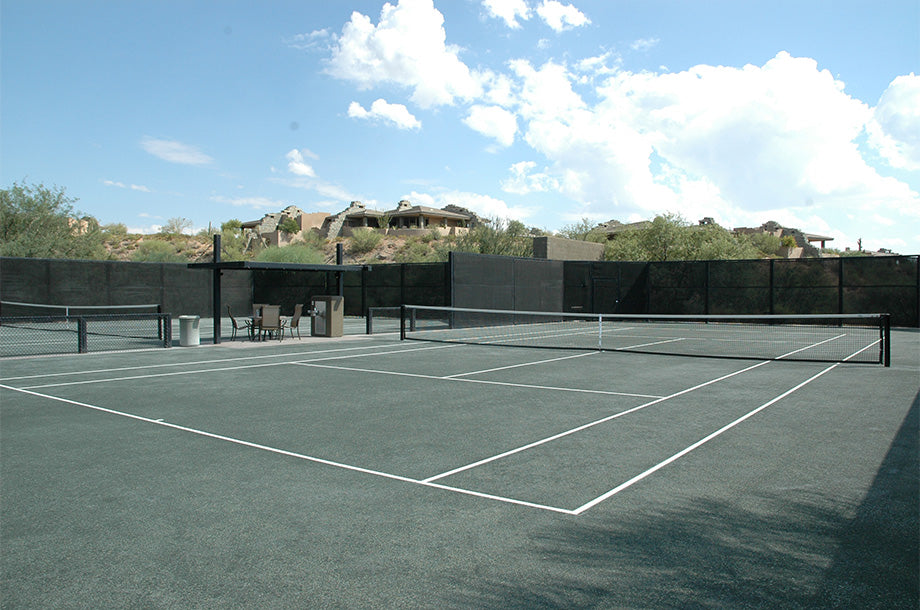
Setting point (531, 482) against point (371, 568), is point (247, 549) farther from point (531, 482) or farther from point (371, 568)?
point (531, 482)

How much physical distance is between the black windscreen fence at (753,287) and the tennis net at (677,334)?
2.33 ft

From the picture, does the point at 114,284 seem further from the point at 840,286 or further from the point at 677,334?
the point at 840,286

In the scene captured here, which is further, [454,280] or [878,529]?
[454,280]

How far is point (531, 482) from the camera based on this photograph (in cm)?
641

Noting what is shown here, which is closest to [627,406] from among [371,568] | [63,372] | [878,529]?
[878,529]

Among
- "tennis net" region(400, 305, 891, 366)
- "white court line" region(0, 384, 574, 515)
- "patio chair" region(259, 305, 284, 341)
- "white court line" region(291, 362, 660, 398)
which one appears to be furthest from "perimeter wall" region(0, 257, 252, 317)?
"white court line" region(0, 384, 574, 515)

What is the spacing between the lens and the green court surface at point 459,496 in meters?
4.23

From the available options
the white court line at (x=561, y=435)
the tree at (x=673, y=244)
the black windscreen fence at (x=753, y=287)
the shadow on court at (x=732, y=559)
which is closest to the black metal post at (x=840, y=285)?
the black windscreen fence at (x=753, y=287)

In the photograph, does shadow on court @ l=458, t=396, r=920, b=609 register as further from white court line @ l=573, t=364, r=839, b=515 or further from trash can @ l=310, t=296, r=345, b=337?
trash can @ l=310, t=296, r=345, b=337

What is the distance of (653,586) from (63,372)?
525 inches

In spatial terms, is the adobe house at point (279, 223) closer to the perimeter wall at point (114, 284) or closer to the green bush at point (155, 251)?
the green bush at point (155, 251)

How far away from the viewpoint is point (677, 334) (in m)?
25.4

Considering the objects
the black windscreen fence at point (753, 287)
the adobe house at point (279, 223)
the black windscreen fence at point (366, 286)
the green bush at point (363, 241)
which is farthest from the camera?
the adobe house at point (279, 223)

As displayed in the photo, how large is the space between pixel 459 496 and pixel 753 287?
27539mm
